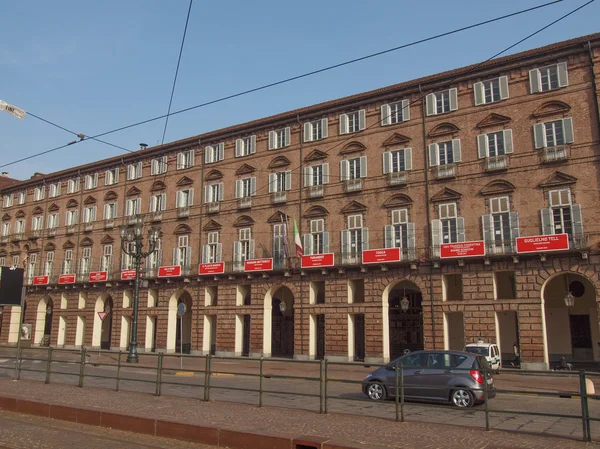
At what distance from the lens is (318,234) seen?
36969mm

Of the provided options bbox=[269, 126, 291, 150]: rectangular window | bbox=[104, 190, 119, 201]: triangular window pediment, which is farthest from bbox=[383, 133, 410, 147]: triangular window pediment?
bbox=[104, 190, 119, 201]: triangular window pediment

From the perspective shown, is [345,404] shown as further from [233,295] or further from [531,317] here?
[233,295]

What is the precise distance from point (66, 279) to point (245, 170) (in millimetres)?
21596

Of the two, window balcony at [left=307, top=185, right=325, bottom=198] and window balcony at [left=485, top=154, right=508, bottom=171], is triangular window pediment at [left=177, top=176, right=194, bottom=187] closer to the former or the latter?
window balcony at [left=307, top=185, right=325, bottom=198]

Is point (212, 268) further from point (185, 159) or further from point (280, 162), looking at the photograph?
point (185, 159)

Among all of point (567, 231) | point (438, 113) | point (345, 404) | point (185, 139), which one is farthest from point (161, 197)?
point (345, 404)

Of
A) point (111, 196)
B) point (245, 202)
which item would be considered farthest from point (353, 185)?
point (111, 196)

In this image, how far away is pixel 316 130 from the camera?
38.4 m

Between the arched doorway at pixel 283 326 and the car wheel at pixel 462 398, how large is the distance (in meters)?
27.6

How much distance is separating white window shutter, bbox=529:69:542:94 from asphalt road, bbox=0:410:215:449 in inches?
1101

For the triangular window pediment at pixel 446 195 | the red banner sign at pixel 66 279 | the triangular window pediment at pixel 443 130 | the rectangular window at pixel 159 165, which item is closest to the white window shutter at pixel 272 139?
the rectangular window at pixel 159 165

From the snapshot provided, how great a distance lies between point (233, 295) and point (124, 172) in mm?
17653

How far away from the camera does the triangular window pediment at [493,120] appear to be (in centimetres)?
3126

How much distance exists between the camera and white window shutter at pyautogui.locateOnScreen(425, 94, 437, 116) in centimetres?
3366
